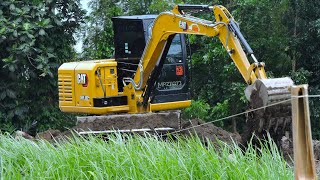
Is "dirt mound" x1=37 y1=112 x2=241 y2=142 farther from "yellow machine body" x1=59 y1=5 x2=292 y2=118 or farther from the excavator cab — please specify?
the excavator cab

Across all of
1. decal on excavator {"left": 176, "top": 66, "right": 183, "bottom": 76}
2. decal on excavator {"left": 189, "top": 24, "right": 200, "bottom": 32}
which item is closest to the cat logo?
decal on excavator {"left": 176, "top": 66, "right": 183, "bottom": 76}

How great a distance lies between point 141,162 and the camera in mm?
5480

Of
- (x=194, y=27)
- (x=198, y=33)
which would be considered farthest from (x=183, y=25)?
(x=198, y=33)

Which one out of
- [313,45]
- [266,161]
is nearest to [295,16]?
[313,45]

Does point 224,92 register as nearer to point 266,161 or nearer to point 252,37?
point 252,37

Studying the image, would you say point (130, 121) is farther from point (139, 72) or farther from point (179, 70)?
point (179, 70)

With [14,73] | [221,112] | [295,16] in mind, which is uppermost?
[295,16]

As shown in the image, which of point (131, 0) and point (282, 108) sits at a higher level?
point (131, 0)

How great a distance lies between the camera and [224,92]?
15695 millimetres

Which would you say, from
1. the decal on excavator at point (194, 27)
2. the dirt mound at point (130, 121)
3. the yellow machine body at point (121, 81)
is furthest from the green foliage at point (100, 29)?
the decal on excavator at point (194, 27)

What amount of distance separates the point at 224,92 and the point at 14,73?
4644mm

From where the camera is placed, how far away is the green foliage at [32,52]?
14742 mm

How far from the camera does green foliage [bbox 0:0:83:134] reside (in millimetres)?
14742

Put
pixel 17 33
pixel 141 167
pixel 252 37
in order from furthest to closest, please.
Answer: pixel 252 37, pixel 17 33, pixel 141 167
